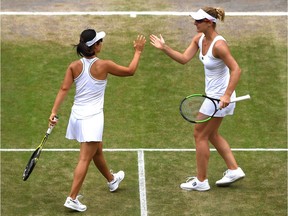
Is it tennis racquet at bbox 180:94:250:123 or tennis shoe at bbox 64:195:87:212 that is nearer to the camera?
tennis shoe at bbox 64:195:87:212

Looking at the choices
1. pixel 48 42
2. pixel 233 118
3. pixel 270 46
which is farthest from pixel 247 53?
pixel 48 42

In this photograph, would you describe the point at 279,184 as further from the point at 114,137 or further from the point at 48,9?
the point at 48,9

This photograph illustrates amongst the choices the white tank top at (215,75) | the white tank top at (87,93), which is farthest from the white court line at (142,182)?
the white tank top at (215,75)

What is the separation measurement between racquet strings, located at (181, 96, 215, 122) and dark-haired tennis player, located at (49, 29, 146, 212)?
3.20 ft

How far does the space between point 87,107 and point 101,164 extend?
876 mm

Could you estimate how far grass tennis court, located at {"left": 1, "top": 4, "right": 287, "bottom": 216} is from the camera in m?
14.6

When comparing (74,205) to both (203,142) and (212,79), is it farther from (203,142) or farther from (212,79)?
(212,79)

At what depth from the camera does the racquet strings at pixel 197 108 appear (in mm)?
14406

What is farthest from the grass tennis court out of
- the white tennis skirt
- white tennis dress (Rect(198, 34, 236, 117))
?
white tennis dress (Rect(198, 34, 236, 117))

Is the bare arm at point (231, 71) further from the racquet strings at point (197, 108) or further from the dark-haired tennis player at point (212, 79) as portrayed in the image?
the racquet strings at point (197, 108)

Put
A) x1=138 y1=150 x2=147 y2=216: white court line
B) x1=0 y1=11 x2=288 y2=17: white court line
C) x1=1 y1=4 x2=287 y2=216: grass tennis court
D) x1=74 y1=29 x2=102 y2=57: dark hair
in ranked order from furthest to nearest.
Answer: x1=0 y1=11 x2=288 y2=17: white court line → x1=1 y1=4 x2=287 y2=216: grass tennis court → x1=138 y1=150 x2=147 y2=216: white court line → x1=74 y1=29 x2=102 y2=57: dark hair

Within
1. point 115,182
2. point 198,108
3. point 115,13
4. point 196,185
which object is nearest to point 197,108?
point 198,108

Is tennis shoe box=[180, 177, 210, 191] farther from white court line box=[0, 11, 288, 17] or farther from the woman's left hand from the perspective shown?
white court line box=[0, 11, 288, 17]

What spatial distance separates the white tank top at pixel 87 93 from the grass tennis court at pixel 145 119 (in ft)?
4.14
